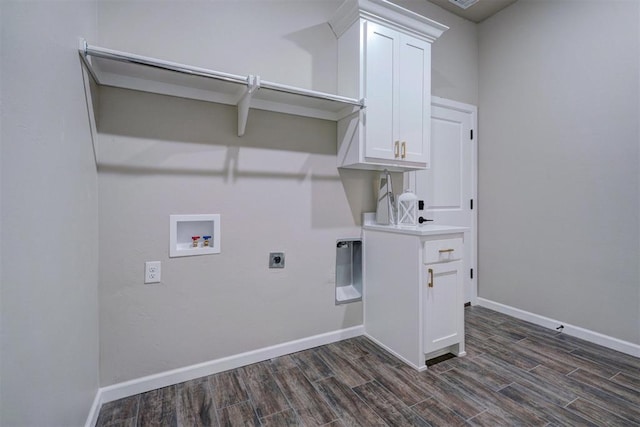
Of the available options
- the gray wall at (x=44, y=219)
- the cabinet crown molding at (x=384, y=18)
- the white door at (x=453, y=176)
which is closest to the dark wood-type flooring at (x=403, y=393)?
the gray wall at (x=44, y=219)

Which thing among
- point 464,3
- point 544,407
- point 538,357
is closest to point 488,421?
point 544,407

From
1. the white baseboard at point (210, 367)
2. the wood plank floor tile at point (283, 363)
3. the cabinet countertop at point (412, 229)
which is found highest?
the cabinet countertop at point (412, 229)

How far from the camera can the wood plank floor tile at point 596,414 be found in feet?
4.81

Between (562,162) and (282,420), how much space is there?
285 cm

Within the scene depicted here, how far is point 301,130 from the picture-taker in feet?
7.09

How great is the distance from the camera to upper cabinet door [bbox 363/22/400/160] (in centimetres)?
207

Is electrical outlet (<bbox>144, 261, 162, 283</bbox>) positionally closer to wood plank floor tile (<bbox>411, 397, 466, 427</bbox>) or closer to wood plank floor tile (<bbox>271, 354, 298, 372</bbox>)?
wood plank floor tile (<bbox>271, 354, 298, 372</bbox>)

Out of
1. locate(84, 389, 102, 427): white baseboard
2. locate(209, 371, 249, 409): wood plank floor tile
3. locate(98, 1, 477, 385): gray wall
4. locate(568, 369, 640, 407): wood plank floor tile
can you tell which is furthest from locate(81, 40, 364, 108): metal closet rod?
locate(568, 369, 640, 407): wood plank floor tile

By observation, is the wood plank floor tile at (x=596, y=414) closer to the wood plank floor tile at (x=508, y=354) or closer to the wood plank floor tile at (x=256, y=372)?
the wood plank floor tile at (x=508, y=354)

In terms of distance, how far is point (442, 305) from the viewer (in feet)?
6.64

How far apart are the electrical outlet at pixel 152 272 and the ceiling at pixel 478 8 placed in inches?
128

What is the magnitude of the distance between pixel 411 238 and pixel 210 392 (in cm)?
152

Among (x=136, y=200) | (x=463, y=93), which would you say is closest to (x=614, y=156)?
(x=463, y=93)

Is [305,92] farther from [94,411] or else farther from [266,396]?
[94,411]
